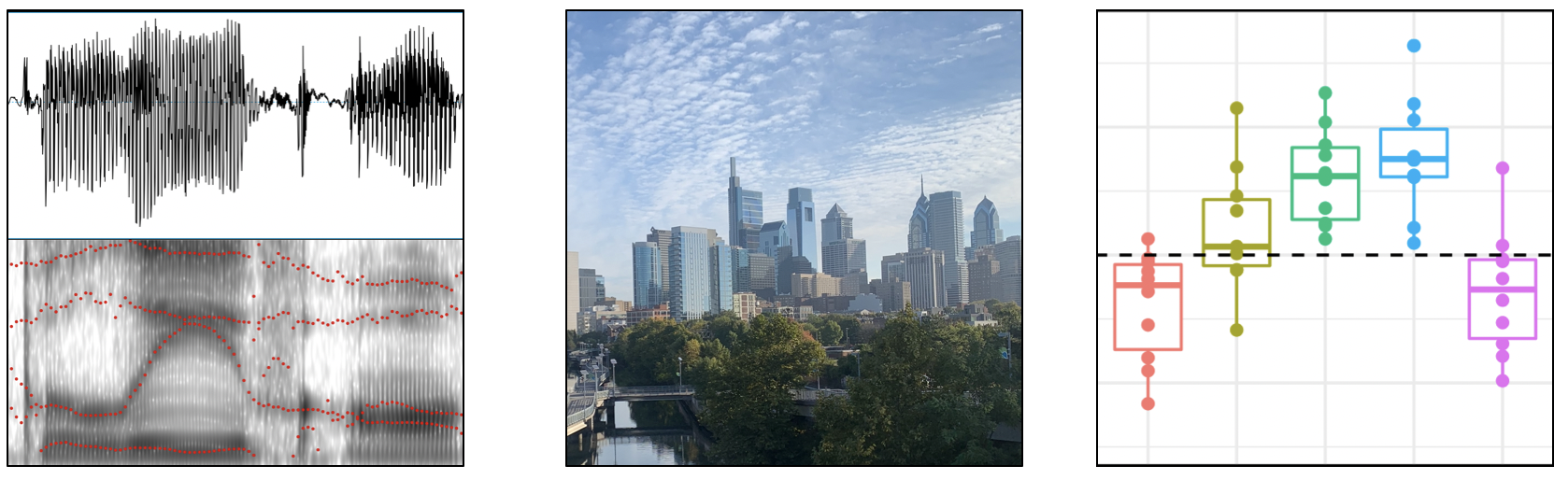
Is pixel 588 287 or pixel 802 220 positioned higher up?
pixel 802 220

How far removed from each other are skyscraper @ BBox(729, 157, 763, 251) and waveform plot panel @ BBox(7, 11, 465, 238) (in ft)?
21.3

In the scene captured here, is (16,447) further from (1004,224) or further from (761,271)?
(1004,224)

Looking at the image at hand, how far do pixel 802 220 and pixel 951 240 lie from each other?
1.93m

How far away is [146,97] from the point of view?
3514 millimetres

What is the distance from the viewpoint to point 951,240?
1026cm

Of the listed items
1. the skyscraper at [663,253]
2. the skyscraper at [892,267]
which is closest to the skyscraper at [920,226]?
the skyscraper at [892,267]

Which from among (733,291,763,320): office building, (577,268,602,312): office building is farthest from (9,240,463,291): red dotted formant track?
(733,291,763,320): office building

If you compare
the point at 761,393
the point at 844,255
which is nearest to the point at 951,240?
the point at 844,255

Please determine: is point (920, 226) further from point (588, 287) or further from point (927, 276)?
point (588, 287)
